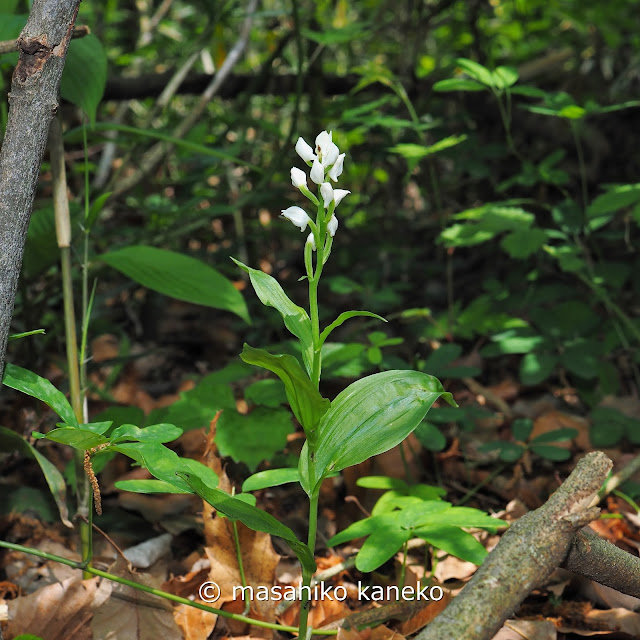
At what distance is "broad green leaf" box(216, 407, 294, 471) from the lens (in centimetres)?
162

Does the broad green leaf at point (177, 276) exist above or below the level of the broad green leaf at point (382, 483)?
above

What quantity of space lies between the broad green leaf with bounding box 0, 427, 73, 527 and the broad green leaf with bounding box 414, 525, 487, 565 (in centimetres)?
70

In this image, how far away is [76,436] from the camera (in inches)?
41.9

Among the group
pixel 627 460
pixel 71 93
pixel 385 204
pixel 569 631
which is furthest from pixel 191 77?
→ pixel 569 631

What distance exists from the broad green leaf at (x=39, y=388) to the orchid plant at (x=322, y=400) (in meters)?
0.33

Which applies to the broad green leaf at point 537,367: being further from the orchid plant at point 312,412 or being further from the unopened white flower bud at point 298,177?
the unopened white flower bud at point 298,177

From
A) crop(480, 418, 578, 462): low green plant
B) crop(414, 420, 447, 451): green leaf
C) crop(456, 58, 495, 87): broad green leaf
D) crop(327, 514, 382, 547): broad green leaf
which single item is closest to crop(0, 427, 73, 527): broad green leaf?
crop(327, 514, 382, 547): broad green leaf

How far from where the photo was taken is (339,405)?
1123 mm

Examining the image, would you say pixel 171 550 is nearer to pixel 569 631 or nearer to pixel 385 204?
pixel 569 631

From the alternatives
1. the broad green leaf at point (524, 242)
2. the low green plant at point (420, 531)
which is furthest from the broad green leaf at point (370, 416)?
the broad green leaf at point (524, 242)

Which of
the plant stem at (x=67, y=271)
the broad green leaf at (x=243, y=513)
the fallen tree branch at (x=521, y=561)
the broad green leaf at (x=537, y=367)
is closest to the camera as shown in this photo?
the fallen tree branch at (x=521, y=561)

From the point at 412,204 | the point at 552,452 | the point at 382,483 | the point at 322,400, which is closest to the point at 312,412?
the point at 322,400

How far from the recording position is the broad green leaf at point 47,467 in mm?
1312

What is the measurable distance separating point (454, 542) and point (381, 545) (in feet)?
0.46
